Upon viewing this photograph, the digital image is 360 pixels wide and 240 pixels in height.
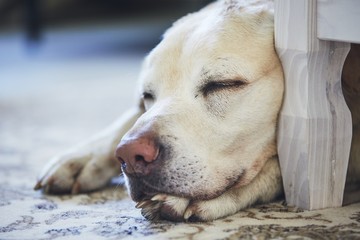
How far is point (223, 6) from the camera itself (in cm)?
180

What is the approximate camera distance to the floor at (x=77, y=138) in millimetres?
1530

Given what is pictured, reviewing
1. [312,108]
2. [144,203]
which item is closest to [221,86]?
[312,108]

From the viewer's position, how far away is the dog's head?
1547mm

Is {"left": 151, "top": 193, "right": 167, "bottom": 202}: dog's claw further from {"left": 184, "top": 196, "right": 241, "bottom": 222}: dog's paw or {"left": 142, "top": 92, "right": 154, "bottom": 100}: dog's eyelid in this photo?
{"left": 142, "top": 92, "right": 154, "bottom": 100}: dog's eyelid

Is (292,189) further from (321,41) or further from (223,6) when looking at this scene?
(223,6)

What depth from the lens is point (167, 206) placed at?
157 cm

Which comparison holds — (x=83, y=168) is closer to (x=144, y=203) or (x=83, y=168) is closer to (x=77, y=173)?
(x=77, y=173)

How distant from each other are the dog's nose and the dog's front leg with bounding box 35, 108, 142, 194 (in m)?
0.49

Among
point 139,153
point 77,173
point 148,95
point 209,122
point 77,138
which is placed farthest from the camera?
point 77,138

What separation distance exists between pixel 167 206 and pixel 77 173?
53 centimetres

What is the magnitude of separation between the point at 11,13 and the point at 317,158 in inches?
208

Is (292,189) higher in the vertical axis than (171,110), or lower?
lower

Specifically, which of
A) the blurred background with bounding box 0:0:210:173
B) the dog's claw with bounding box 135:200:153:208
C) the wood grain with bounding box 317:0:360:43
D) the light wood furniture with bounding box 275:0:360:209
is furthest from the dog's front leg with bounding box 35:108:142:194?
the wood grain with bounding box 317:0:360:43

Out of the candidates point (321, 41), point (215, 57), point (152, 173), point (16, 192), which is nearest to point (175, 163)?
point (152, 173)
